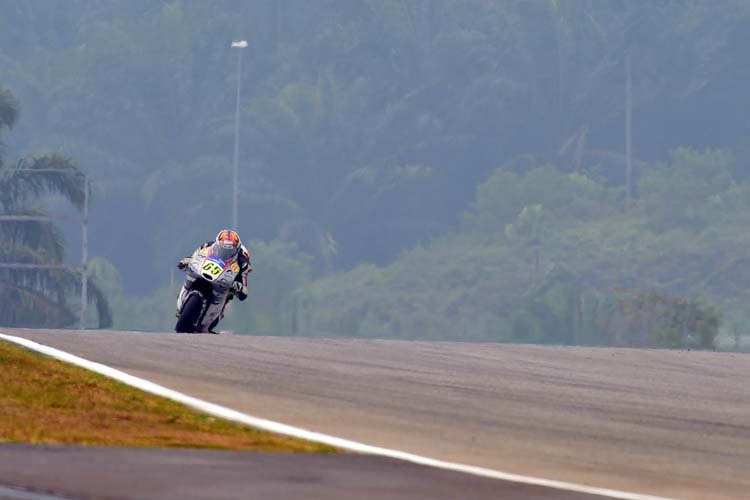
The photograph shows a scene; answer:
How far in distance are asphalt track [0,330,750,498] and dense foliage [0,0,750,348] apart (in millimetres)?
64159

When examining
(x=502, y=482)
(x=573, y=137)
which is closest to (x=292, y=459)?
(x=502, y=482)

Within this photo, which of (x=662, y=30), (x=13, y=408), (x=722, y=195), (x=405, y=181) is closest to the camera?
(x=13, y=408)

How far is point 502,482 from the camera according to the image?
11.6 m

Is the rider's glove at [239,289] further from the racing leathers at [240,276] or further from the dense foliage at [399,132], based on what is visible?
the dense foliage at [399,132]

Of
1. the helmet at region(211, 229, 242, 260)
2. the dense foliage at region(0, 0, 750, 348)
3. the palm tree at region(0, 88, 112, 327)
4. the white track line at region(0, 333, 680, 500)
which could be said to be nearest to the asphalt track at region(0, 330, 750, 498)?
the white track line at region(0, 333, 680, 500)

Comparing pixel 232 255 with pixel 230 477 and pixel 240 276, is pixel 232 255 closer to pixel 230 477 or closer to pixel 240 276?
pixel 240 276

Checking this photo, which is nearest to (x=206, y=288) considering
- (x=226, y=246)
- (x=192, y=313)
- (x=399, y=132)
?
(x=192, y=313)

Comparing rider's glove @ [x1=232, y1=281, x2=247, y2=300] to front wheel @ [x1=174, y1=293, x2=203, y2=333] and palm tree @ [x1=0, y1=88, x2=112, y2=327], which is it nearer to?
front wheel @ [x1=174, y1=293, x2=203, y2=333]

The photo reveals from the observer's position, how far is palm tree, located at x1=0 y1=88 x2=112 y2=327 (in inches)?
2650

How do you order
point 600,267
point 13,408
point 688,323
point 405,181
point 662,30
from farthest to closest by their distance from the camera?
point 662,30 → point 405,181 → point 600,267 → point 688,323 → point 13,408

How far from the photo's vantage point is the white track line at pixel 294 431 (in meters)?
11.7

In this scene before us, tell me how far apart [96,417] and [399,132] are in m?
89.1

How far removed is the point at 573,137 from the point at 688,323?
132 ft

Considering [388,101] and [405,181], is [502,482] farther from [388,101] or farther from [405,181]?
[388,101]
